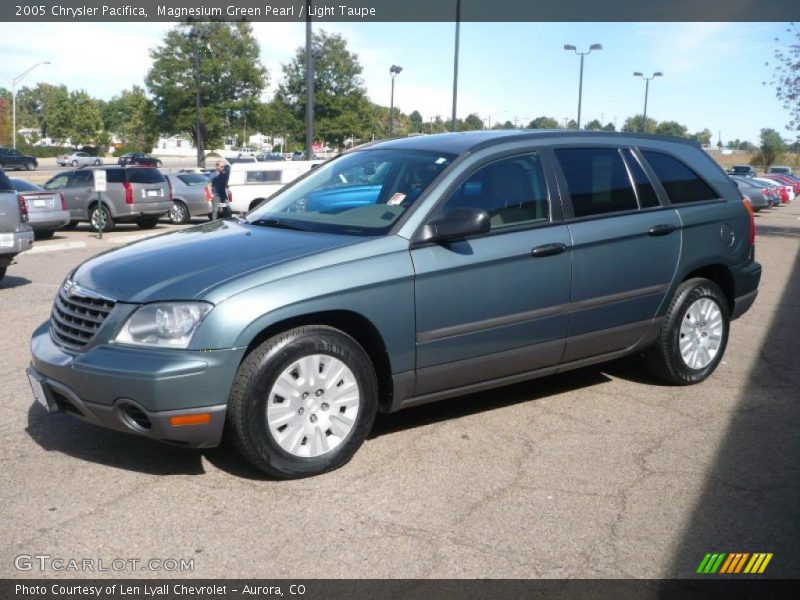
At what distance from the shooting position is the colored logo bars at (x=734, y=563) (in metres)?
3.51

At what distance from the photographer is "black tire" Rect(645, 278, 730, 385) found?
593cm

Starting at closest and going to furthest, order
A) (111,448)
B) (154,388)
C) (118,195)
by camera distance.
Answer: (154,388)
(111,448)
(118,195)

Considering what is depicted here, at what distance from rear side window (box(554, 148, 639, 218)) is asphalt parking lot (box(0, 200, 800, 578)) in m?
1.32

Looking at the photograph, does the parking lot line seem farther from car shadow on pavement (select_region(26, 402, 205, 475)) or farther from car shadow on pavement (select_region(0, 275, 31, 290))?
car shadow on pavement (select_region(26, 402, 205, 475))

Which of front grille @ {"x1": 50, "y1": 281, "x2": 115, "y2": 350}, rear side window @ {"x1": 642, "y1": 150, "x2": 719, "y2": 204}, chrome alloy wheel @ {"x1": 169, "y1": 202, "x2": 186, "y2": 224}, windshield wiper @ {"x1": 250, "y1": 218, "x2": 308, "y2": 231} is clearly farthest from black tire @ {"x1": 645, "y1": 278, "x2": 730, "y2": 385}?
chrome alloy wheel @ {"x1": 169, "y1": 202, "x2": 186, "y2": 224}

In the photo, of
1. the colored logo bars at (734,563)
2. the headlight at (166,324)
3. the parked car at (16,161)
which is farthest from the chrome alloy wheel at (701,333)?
the parked car at (16,161)

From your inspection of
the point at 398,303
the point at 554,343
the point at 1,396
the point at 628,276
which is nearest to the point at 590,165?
the point at 628,276

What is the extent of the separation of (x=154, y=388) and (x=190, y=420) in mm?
231

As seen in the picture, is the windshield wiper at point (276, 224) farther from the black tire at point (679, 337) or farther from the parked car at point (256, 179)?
the parked car at point (256, 179)

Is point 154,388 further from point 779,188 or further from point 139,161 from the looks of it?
point 139,161

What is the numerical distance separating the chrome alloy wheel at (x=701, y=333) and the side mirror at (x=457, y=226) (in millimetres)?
2114

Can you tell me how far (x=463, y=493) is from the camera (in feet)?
13.9

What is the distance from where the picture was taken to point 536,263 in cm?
508

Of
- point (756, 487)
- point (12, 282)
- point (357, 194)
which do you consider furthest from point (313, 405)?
point (12, 282)
